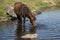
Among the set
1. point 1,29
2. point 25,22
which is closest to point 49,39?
point 1,29

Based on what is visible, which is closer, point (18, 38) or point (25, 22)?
point (18, 38)

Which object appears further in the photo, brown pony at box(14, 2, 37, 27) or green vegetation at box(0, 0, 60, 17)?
green vegetation at box(0, 0, 60, 17)

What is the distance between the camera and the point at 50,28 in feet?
65.5

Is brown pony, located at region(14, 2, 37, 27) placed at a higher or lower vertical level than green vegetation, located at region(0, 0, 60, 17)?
A: lower

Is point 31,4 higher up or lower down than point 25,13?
higher up

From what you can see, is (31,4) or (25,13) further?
(31,4)

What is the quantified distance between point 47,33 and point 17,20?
744 centimetres

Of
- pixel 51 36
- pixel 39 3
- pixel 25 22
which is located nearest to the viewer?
pixel 51 36

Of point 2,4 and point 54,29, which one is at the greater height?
point 2,4

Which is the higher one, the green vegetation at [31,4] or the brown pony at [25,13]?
the green vegetation at [31,4]

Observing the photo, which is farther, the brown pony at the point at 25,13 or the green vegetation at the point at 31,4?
the green vegetation at the point at 31,4

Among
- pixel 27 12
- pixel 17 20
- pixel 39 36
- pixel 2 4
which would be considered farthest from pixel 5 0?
pixel 39 36

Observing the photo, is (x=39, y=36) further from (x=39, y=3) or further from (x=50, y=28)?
(x=39, y=3)

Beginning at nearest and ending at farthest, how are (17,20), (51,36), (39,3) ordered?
1. (51,36)
2. (17,20)
3. (39,3)
